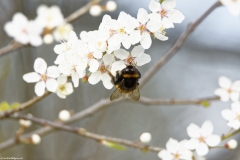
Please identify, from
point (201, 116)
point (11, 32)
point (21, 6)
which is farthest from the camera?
point (201, 116)

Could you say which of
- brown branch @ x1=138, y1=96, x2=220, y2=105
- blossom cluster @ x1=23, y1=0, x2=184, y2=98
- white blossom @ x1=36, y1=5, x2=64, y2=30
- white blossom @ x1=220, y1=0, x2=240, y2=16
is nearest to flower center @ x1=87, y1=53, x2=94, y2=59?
blossom cluster @ x1=23, y1=0, x2=184, y2=98

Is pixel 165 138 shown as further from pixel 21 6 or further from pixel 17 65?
pixel 21 6

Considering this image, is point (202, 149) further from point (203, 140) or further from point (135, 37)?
point (135, 37)

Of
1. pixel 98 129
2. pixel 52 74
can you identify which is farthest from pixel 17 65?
pixel 52 74

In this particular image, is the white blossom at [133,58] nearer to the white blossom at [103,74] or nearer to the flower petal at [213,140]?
the white blossom at [103,74]

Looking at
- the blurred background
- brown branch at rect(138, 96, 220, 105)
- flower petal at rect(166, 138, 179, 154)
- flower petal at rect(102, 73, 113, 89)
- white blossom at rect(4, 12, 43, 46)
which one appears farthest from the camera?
the blurred background

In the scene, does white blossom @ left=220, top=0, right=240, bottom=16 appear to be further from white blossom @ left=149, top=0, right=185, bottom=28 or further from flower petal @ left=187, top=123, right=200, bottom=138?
flower petal @ left=187, top=123, right=200, bottom=138

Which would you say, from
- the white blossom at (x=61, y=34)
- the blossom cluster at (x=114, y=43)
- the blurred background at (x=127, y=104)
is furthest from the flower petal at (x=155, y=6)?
the blurred background at (x=127, y=104)
